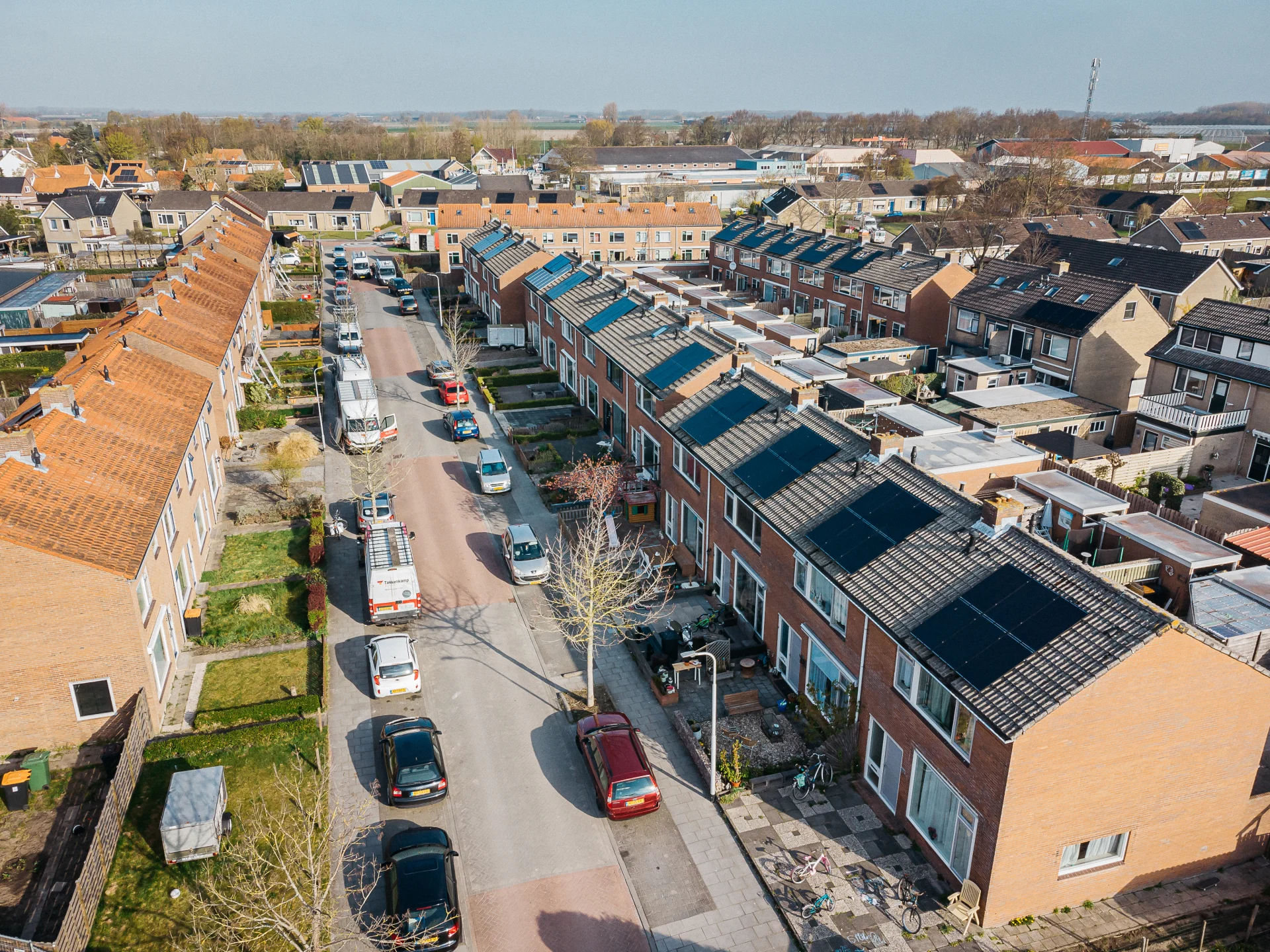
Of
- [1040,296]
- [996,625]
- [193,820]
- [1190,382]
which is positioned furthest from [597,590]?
[1040,296]

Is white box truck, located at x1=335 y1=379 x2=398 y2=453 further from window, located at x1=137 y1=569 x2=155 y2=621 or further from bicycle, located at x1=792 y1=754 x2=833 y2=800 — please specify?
bicycle, located at x1=792 y1=754 x2=833 y2=800

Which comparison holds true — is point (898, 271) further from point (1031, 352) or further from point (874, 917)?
point (874, 917)

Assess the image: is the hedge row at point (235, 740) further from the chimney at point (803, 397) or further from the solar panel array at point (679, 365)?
the solar panel array at point (679, 365)

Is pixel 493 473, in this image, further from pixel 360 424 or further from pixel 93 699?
pixel 93 699

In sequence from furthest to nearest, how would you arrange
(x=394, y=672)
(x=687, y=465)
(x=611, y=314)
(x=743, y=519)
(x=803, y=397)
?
(x=611, y=314)
(x=687, y=465)
(x=803, y=397)
(x=743, y=519)
(x=394, y=672)

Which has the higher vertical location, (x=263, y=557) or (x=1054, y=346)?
(x=1054, y=346)

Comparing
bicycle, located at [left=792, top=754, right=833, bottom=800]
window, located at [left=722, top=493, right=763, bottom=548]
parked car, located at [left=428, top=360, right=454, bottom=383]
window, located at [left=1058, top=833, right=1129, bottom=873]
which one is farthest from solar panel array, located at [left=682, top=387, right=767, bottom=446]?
parked car, located at [left=428, top=360, right=454, bottom=383]

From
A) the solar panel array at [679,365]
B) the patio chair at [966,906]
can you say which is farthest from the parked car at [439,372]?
the patio chair at [966,906]

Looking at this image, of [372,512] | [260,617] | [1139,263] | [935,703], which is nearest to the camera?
[935,703]
